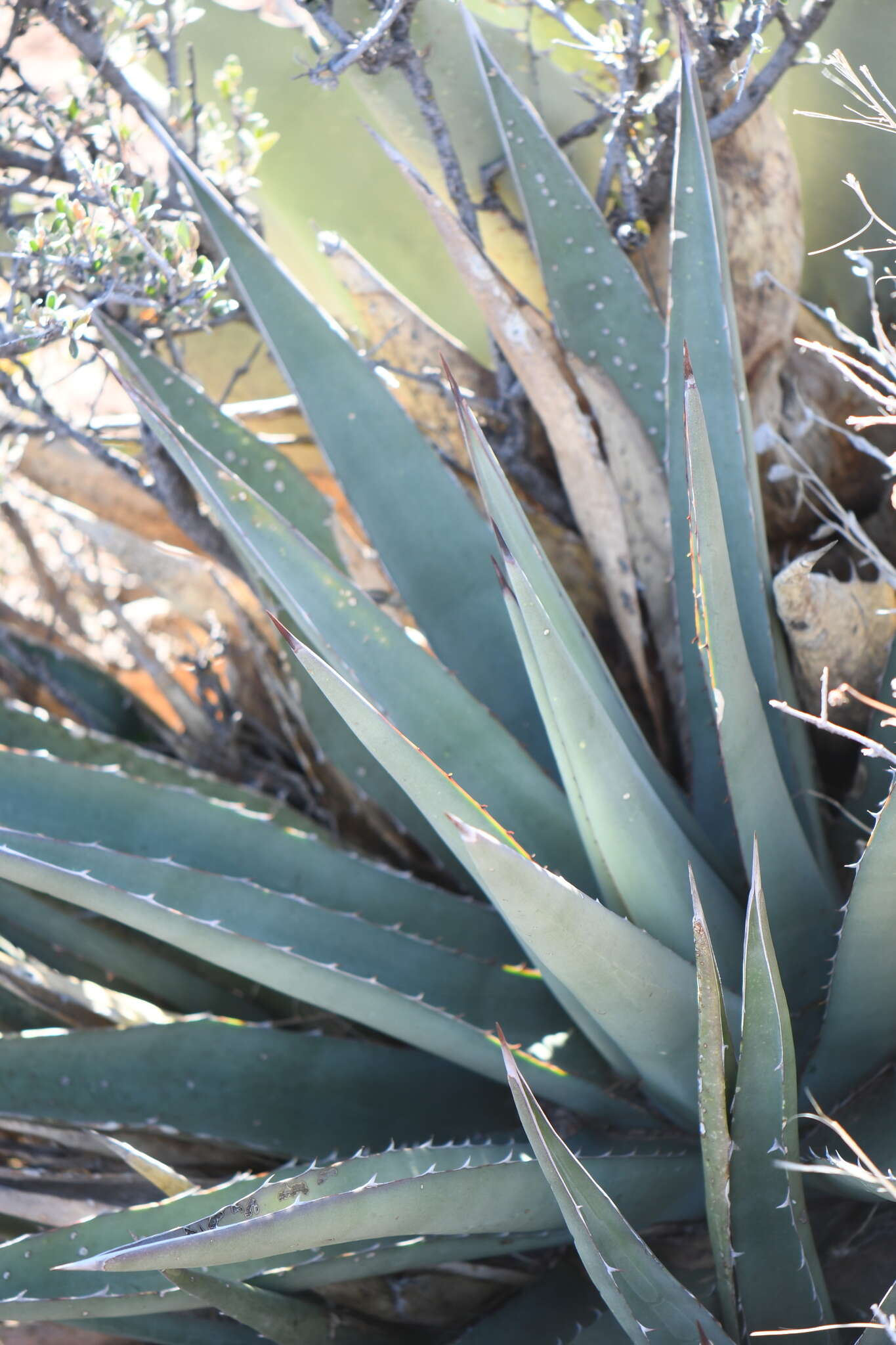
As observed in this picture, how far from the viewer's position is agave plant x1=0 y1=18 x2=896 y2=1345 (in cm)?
67

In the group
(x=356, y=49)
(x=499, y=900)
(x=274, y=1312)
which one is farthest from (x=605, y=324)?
(x=274, y=1312)

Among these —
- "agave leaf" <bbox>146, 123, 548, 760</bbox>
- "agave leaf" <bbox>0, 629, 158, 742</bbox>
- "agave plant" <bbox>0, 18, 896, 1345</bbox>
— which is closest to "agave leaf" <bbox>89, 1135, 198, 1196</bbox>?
"agave plant" <bbox>0, 18, 896, 1345</bbox>

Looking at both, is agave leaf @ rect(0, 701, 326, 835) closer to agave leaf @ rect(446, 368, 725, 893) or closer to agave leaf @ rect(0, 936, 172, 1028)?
agave leaf @ rect(0, 936, 172, 1028)

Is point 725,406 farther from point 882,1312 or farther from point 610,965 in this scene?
point 882,1312

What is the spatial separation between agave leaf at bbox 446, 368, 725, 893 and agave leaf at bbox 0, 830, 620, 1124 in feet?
0.69

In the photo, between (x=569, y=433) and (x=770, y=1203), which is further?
(x=569, y=433)

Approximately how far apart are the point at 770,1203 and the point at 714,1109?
128 mm

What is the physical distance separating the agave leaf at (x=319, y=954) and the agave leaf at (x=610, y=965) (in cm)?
8

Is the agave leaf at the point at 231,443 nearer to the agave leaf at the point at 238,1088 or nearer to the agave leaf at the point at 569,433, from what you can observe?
the agave leaf at the point at 569,433

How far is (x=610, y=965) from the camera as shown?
0.69m

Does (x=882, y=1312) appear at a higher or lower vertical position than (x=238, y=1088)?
lower

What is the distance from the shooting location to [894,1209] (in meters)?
0.84

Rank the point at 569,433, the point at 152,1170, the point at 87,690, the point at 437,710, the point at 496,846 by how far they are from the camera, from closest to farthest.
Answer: the point at 496,846
the point at 152,1170
the point at 437,710
the point at 569,433
the point at 87,690

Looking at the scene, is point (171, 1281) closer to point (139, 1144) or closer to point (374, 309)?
point (139, 1144)
